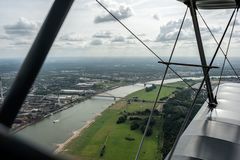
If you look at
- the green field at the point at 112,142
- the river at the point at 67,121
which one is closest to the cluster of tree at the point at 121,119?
the green field at the point at 112,142

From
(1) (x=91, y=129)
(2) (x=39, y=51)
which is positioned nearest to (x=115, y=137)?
(1) (x=91, y=129)

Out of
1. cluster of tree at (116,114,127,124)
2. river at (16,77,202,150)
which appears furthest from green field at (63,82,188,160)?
river at (16,77,202,150)

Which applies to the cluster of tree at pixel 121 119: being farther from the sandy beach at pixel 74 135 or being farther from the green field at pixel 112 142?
the sandy beach at pixel 74 135

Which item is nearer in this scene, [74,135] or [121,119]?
[74,135]

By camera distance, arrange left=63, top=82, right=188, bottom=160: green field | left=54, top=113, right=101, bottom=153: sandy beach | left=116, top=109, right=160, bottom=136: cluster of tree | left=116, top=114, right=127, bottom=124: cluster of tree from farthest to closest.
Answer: left=116, top=114, right=127, bottom=124: cluster of tree
left=116, top=109, right=160, bottom=136: cluster of tree
left=63, top=82, right=188, bottom=160: green field
left=54, top=113, right=101, bottom=153: sandy beach

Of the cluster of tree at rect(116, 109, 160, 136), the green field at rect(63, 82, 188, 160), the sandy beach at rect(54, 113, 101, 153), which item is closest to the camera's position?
the sandy beach at rect(54, 113, 101, 153)

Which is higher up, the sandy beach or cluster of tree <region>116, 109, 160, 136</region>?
cluster of tree <region>116, 109, 160, 136</region>

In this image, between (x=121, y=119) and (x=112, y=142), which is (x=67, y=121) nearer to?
(x=112, y=142)

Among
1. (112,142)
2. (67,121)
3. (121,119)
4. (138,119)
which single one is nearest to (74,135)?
(67,121)

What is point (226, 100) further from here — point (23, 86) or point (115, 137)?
point (115, 137)

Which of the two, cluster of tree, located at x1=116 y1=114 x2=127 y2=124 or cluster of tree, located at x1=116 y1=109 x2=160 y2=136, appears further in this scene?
cluster of tree, located at x1=116 y1=114 x2=127 y2=124

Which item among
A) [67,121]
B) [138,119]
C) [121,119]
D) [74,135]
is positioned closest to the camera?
[74,135]

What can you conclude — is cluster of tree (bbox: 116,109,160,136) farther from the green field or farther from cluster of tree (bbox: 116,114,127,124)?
the green field
